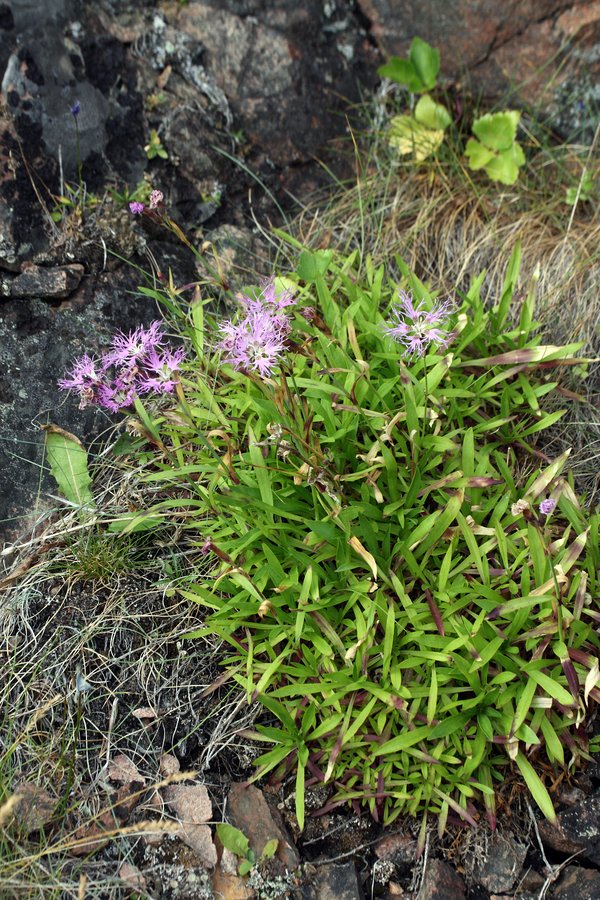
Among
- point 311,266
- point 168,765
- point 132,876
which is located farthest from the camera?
point 311,266

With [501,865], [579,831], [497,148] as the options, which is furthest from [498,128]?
[501,865]

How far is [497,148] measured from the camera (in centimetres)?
342

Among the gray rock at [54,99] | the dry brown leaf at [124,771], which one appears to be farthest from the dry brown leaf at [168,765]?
the gray rock at [54,99]

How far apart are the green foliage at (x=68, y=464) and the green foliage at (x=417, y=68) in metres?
2.20

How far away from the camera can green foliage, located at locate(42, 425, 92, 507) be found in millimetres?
2680

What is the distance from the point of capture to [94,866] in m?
2.03

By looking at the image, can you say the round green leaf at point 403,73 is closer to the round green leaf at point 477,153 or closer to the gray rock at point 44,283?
the round green leaf at point 477,153

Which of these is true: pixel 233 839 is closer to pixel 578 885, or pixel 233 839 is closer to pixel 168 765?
pixel 168 765

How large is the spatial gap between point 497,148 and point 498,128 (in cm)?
8

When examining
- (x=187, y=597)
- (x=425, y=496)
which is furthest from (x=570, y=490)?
(x=187, y=597)

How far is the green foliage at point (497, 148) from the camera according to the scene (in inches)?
133

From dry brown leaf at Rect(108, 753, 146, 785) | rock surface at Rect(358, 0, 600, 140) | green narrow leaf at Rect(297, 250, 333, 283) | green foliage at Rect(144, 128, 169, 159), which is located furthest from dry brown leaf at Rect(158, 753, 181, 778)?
rock surface at Rect(358, 0, 600, 140)

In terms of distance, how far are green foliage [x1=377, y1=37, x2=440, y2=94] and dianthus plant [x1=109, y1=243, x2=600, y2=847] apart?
4.48 ft

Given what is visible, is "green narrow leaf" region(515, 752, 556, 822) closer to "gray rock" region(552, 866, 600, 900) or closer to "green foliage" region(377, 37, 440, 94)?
"gray rock" region(552, 866, 600, 900)
